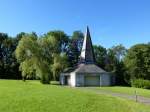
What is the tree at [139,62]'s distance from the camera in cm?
6362

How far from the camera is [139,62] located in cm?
6431

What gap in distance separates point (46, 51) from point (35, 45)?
5299mm

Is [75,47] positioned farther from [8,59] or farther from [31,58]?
[31,58]

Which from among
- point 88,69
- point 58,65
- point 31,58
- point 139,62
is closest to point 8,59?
point 58,65

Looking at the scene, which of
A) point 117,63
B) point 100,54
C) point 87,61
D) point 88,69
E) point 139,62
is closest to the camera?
point 88,69

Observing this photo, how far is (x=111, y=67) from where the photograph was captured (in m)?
76.6

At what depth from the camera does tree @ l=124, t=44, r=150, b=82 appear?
63625 millimetres

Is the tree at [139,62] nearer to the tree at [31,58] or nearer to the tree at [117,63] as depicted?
the tree at [117,63]

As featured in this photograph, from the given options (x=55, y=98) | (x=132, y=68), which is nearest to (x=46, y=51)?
(x=132, y=68)

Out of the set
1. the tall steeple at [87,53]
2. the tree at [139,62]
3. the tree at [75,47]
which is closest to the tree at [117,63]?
the tree at [139,62]

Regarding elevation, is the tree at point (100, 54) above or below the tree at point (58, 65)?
above

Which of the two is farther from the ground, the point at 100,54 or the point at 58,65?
the point at 100,54

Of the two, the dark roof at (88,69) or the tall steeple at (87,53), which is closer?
the dark roof at (88,69)

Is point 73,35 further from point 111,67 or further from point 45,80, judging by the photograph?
point 45,80
